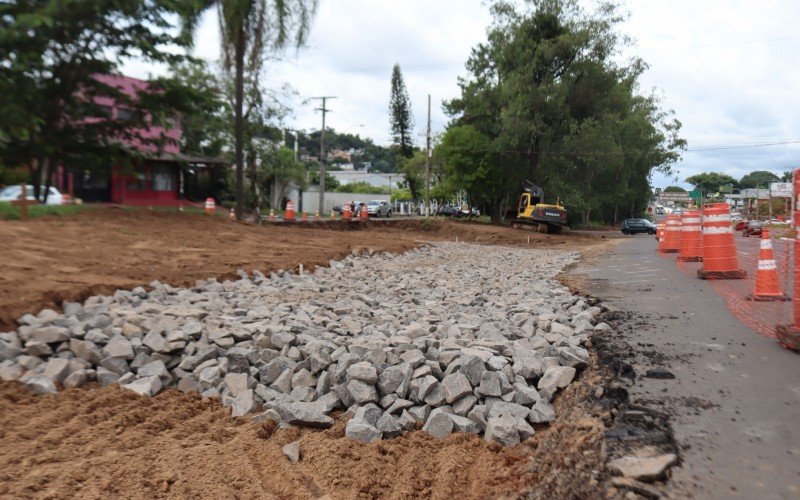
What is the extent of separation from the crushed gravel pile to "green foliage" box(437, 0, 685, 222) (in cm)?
3231

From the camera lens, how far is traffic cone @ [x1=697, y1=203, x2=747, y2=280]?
9.74 meters

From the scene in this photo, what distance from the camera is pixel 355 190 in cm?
8194

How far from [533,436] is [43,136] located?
55.5 feet

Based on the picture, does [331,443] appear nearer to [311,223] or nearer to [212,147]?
[311,223]

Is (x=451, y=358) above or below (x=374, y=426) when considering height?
above

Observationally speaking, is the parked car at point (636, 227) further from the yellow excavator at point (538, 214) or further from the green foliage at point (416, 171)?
the green foliage at point (416, 171)

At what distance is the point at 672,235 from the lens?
17469 millimetres

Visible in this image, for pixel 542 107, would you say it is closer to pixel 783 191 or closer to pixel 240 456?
pixel 783 191

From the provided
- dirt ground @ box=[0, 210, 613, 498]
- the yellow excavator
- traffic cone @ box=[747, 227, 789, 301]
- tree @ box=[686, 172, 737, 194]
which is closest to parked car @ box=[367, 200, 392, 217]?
the yellow excavator

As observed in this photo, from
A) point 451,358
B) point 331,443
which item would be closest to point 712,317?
point 451,358

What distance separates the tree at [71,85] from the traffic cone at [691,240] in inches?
562

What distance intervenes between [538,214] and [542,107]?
8490mm

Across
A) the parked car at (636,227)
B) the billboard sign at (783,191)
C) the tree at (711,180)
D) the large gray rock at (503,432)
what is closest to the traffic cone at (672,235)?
the billboard sign at (783,191)

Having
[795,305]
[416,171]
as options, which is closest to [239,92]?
[795,305]
